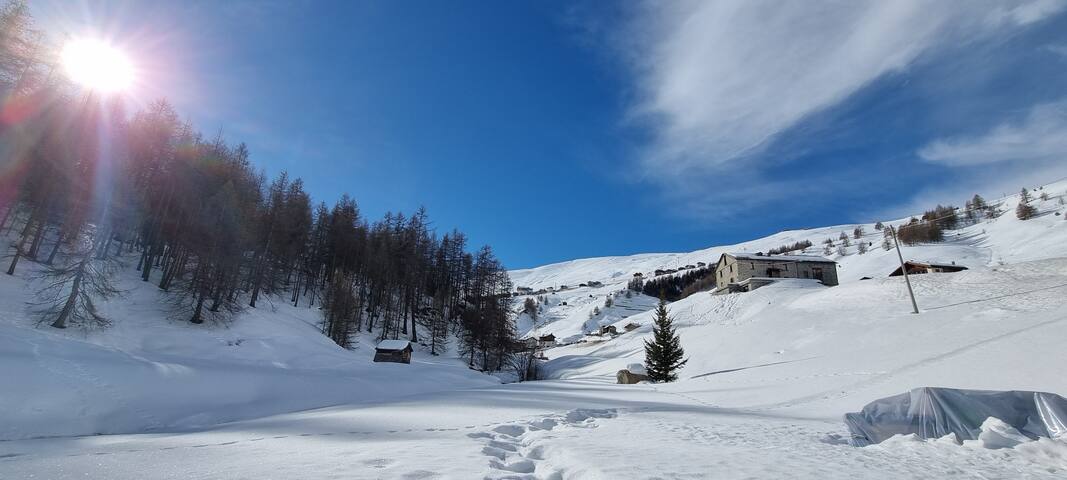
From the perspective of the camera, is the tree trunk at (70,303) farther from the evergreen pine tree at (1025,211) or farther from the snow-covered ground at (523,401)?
the evergreen pine tree at (1025,211)

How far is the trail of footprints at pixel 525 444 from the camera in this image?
16.6 feet

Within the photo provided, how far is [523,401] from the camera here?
1415 cm

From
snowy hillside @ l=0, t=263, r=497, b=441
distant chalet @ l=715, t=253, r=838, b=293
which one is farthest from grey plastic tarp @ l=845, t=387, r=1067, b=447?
distant chalet @ l=715, t=253, r=838, b=293

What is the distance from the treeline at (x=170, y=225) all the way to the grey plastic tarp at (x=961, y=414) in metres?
28.4

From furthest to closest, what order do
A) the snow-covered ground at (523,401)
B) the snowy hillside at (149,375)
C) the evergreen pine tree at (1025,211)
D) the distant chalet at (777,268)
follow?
Answer: the evergreen pine tree at (1025,211) → the distant chalet at (777,268) → the snowy hillside at (149,375) → the snow-covered ground at (523,401)

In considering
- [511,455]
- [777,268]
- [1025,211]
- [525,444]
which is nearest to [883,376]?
[525,444]

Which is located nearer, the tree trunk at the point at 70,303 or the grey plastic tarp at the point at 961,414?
the grey plastic tarp at the point at 961,414

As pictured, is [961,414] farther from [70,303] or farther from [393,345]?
[393,345]

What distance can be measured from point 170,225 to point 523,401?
108 feet

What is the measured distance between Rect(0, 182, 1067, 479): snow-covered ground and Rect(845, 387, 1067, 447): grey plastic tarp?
517 mm

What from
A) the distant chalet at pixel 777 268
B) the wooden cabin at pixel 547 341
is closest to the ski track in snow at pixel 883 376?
the distant chalet at pixel 777 268

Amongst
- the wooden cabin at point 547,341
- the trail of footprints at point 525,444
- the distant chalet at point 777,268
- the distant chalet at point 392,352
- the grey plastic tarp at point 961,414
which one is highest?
the distant chalet at point 777,268

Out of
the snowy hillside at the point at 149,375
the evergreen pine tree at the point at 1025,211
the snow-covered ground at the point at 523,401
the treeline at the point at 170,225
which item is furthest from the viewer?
the evergreen pine tree at the point at 1025,211

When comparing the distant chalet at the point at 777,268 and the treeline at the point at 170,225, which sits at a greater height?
the distant chalet at the point at 777,268
